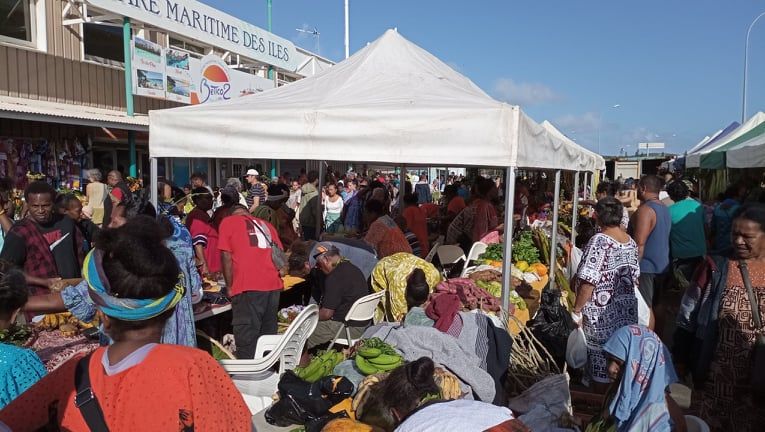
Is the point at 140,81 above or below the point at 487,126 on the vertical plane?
above

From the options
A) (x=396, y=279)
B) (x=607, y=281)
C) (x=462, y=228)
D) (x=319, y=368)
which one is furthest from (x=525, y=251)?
(x=319, y=368)

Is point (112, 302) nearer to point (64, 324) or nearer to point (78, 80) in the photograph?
point (64, 324)

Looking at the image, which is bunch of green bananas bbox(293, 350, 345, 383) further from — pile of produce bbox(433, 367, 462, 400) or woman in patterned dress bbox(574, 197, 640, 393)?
woman in patterned dress bbox(574, 197, 640, 393)

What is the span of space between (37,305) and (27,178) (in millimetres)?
9535

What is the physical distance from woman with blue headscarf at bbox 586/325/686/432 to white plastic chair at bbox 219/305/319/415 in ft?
6.84

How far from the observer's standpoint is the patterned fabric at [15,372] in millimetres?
1581

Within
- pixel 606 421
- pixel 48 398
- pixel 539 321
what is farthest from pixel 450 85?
pixel 48 398

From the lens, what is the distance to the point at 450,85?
4.78 m

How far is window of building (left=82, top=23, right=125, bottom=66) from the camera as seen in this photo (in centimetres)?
1199

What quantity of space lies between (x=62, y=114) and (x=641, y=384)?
10.3 meters

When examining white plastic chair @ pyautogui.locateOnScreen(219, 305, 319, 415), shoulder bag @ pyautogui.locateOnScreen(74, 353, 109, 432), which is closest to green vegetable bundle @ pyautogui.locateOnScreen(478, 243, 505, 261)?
white plastic chair @ pyautogui.locateOnScreen(219, 305, 319, 415)

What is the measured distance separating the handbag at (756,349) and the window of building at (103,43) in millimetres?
13267

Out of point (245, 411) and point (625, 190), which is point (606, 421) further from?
point (625, 190)

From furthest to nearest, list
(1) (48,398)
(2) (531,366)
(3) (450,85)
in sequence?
1. (3) (450,85)
2. (2) (531,366)
3. (1) (48,398)
